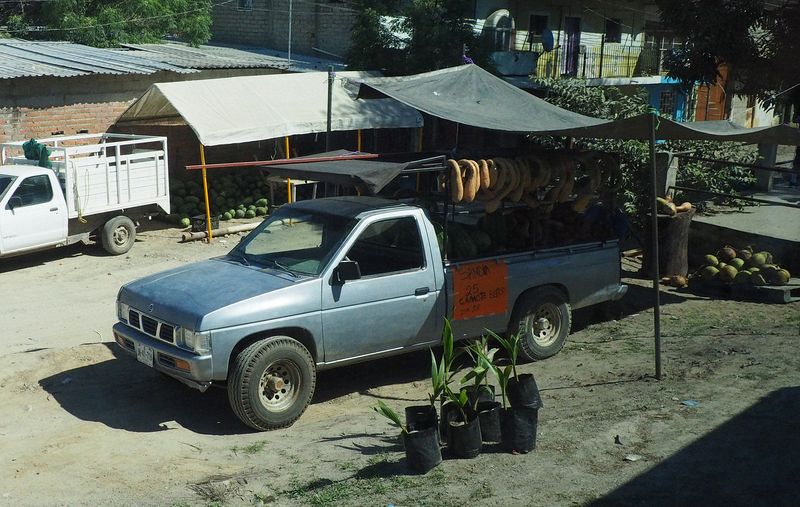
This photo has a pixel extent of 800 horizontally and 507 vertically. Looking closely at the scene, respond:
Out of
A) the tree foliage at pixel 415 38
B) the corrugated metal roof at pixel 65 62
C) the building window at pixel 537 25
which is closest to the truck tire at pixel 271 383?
the corrugated metal roof at pixel 65 62

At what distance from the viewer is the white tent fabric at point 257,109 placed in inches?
630

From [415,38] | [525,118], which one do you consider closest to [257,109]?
[415,38]

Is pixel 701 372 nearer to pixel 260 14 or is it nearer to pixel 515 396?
pixel 515 396

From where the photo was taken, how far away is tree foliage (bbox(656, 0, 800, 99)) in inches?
649

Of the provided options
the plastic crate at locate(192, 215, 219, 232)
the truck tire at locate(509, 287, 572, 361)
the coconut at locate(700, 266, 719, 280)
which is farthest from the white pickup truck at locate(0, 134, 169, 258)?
the coconut at locate(700, 266, 719, 280)

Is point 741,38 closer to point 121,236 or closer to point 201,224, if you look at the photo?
point 201,224

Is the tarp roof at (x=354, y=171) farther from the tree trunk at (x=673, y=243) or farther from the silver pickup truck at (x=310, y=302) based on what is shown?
the tree trunk at (x=673, y=243)

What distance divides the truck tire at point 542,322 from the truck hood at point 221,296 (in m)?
2.60

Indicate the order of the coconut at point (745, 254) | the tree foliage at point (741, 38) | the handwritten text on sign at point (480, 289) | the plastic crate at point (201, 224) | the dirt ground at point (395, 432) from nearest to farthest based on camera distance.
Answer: the dirt ground at point (395, 432)
the handwritten text on sign at point (480, 289)
the coconut at point (745, 254)
the plastic crate at point (201, 224)
the tree foliage at point (741, 38)

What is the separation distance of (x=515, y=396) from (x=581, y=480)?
1.01 meters

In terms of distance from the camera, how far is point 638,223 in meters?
14.9

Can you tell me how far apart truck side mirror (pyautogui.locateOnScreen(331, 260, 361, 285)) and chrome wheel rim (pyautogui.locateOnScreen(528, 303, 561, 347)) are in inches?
101

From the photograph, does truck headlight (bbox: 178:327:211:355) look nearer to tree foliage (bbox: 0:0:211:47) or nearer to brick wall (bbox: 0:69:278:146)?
brick wall (bbox: 0:69:278:146)

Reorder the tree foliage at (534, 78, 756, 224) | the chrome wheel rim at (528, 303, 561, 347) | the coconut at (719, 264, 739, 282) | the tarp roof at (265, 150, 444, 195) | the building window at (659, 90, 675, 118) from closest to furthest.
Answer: the tarp roof at (265, 150, 444, 195), the chrome wheel rim at (528, 303, 561, 347), the coconut at (719, 264, 739, 282), the tree foliage at (534, 78, 756, 224), the building window at (659, 90, 675, 118)
